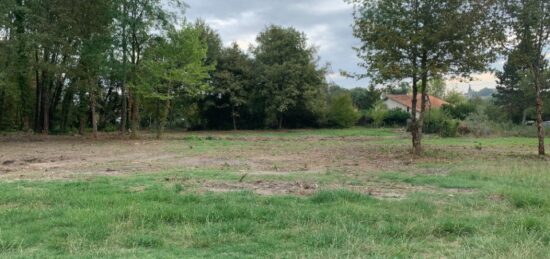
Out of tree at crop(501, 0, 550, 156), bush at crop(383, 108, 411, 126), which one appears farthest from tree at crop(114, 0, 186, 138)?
bush at crop(383, 108, 411, 126)

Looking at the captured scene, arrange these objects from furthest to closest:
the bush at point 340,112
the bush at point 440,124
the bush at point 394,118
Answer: the bush at point 394,118 → the bush at point 340,112 → the bush at point 440,124

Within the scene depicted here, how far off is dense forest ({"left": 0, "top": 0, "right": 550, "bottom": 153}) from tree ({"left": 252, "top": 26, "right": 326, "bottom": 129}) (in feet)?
0.40

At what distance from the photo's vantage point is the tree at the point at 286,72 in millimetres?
45969

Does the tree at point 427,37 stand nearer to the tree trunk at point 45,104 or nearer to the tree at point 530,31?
the tree at point 530,31

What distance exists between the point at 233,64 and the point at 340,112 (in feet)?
47.0

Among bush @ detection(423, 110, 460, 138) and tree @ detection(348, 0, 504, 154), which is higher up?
tree @ detection(348, 0, 504, 154)

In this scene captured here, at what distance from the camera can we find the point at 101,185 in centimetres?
975

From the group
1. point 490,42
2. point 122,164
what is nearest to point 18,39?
point 122,164

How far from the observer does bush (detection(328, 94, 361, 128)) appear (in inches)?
2128

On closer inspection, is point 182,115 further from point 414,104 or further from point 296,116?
point 414,104

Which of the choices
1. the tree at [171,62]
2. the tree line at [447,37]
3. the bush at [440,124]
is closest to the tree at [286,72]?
the bush at [440,124]

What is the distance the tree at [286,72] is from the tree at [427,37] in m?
27.4

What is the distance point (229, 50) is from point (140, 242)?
44162mm

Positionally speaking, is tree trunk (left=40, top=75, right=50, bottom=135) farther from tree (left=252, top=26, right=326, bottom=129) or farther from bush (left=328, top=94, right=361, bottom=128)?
bush (left=328, top=94, right=361, bottom=128)
